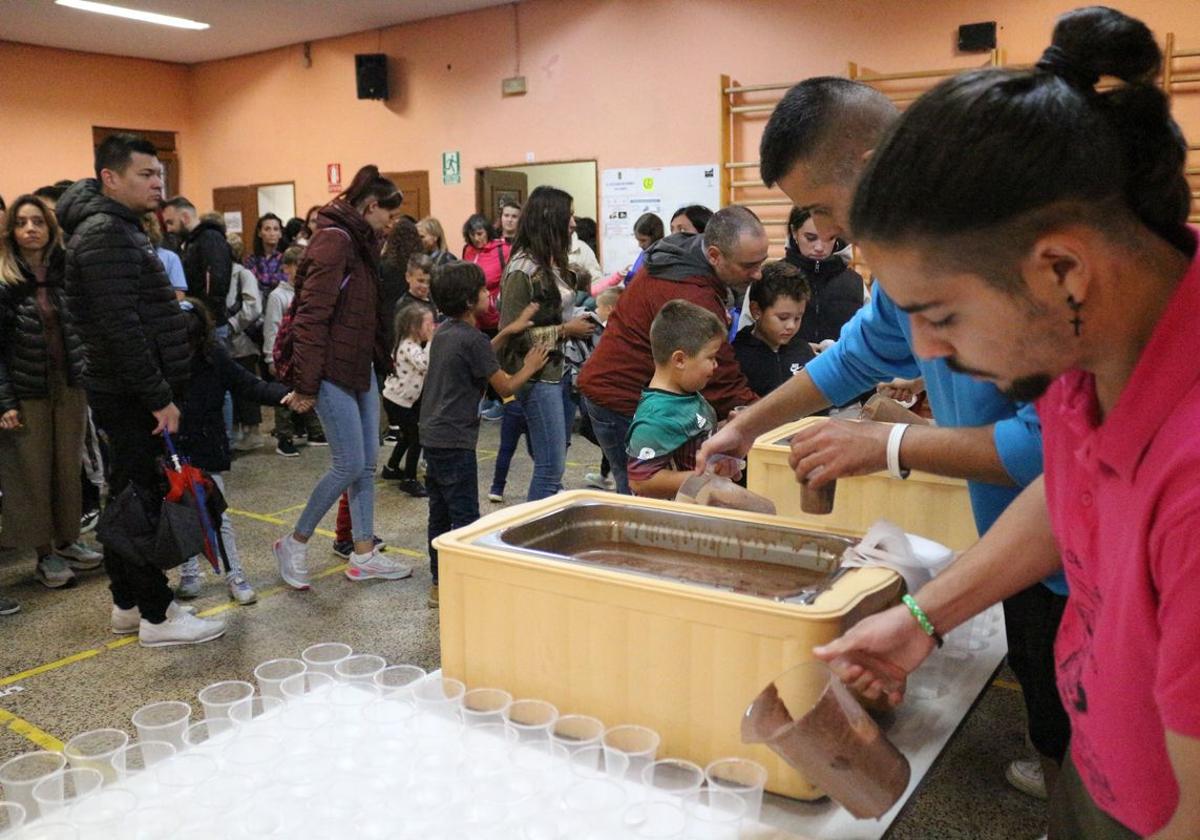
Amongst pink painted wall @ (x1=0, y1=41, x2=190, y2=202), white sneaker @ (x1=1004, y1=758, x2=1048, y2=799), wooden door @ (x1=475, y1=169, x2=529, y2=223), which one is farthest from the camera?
pink painted wall @ (x1=0, y1=41, x2=190, y2=202)

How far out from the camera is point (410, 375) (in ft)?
17.5

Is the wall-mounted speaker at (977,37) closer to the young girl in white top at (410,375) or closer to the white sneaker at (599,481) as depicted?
the white sneaker at (599,481)

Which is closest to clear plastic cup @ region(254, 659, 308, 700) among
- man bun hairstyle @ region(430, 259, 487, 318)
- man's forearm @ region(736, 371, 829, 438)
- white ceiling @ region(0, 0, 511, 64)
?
man's forearm @ region(736, 371, 829, 438)

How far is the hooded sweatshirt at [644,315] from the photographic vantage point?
3.27 metres

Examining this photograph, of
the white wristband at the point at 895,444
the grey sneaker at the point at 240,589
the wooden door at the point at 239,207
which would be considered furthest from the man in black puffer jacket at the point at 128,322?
the wooden door at the point at 239,207

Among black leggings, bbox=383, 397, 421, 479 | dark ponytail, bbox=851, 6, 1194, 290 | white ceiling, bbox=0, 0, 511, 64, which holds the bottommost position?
black leggings, bbox=383, 397, 421, 479

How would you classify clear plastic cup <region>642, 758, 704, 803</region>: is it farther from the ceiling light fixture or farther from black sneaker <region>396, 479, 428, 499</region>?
the ceiling light fixture

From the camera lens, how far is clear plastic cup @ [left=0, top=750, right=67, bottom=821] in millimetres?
1169

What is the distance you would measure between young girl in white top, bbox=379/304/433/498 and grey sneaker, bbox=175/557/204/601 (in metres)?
1.56

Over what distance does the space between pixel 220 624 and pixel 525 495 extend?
2.22m

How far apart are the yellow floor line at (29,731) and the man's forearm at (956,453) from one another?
2491 mm

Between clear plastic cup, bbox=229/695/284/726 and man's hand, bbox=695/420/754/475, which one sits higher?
man's hand, bbox=695/420/754/475

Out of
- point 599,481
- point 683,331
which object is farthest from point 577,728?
point 599,481

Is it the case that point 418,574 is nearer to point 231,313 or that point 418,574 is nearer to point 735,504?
point 735,504
